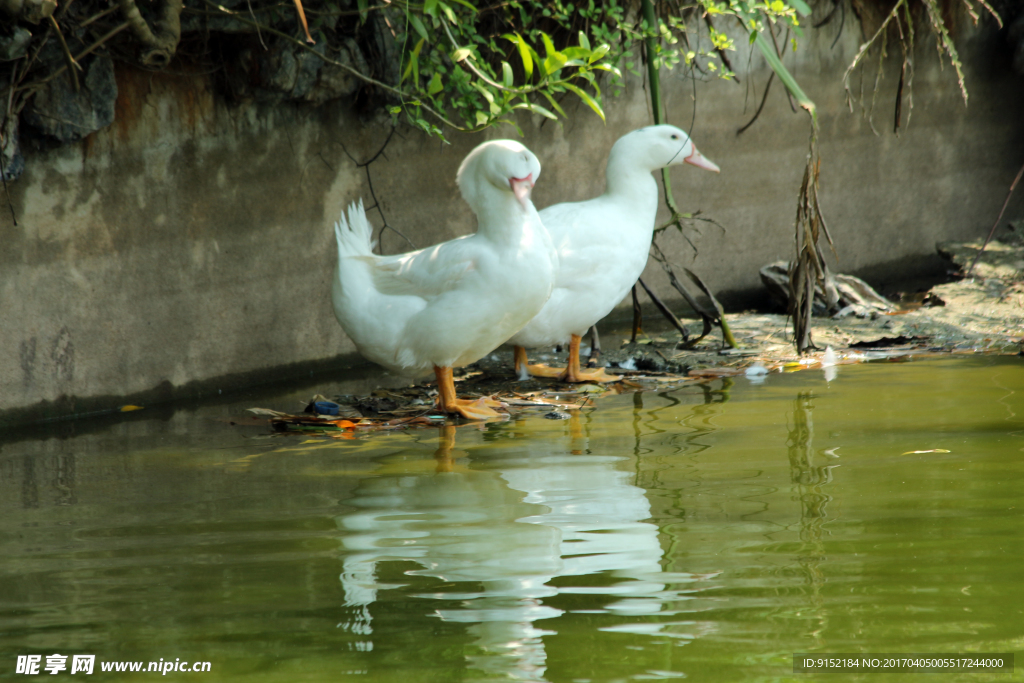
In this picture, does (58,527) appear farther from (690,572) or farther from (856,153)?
(856,153)

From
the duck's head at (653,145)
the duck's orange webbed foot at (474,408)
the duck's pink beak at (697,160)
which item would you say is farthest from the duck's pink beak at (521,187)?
the duck's pink beak at (697,160)

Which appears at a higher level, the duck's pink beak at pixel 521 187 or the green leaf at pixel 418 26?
the green leaf at pixel 418 26

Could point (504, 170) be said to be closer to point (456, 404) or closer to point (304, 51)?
point (456, 404)

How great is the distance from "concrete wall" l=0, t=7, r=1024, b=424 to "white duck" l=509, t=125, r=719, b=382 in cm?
148

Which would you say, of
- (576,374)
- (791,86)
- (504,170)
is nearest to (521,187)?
(504,170)

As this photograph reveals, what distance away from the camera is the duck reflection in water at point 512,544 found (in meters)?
1.90

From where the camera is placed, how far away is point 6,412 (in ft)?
15.0

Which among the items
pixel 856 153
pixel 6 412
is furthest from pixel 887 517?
pixel 856 153

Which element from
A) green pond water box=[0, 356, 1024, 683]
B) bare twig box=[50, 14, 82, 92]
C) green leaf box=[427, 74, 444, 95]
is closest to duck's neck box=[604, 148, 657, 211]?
green leaf box=[427, 74, 444, 95]

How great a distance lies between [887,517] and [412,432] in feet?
6.68

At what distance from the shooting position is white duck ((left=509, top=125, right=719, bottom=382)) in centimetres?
455

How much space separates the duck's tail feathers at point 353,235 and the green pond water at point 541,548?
98cm

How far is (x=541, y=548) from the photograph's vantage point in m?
2.30

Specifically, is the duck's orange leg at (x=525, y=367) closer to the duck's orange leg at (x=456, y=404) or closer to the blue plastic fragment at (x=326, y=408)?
the duck's orange leg at (x=456, y=404)
